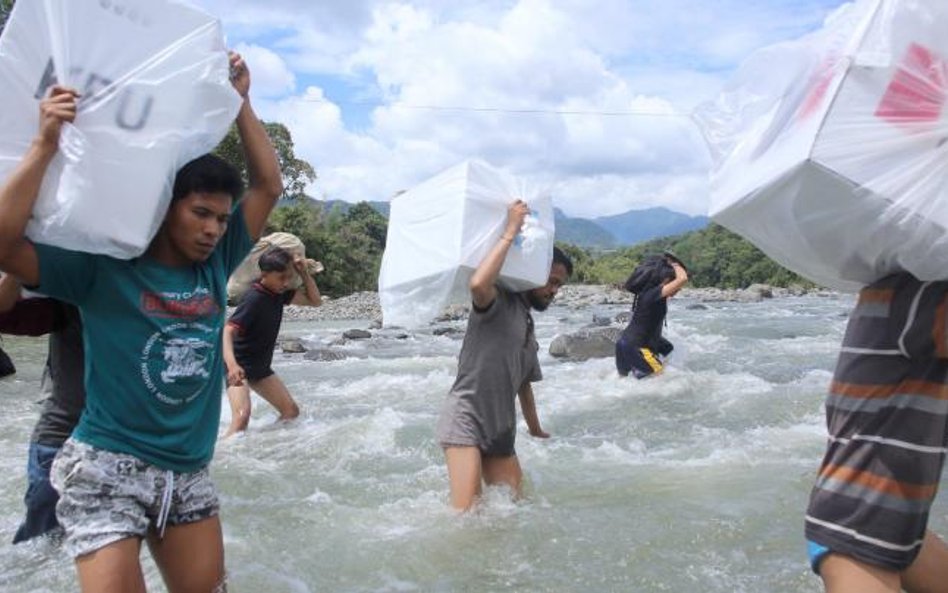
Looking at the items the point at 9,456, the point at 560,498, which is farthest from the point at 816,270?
the point at 9,456

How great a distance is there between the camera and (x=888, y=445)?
2148 millimetres

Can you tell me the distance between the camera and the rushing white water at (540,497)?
13.4 feet

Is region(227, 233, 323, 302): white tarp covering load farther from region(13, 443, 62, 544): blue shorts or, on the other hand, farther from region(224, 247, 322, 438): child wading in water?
region(13, 443, 62, 544): blue shorts

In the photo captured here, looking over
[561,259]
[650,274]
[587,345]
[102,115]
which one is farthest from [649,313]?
[102,115]

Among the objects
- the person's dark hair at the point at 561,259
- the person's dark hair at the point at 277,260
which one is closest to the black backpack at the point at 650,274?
the person's dark hair at the point at 277,260

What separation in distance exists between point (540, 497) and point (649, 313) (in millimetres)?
3835

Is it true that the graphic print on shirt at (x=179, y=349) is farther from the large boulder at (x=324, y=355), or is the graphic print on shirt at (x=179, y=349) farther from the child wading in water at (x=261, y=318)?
the large boulder at (x=324, y=355)

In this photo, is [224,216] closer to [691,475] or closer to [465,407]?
[465,407]

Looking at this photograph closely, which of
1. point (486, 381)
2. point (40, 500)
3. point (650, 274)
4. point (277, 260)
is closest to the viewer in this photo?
point (40, 500)

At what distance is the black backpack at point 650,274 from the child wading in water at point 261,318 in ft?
12.0

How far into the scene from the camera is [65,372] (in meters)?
3.33

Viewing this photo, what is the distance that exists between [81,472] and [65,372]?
1.17 m

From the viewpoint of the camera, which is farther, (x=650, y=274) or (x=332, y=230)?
(x=332, y=230)

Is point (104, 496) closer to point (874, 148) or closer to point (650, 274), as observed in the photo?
point (874, 148)
